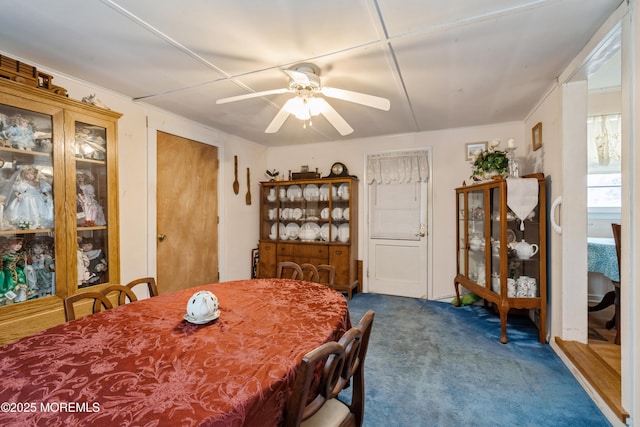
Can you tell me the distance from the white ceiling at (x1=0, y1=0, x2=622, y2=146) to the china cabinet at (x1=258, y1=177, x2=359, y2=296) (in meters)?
1.70

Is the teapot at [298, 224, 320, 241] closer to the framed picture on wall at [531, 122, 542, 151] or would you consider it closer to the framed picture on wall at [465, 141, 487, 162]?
the framed picture on wall at [465, 141, 487, 162]

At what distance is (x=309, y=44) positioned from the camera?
6.02 ft

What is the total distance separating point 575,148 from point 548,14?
1142 millimetres

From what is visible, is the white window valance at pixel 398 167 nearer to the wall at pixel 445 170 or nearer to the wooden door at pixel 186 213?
the wall at pixel 445 170

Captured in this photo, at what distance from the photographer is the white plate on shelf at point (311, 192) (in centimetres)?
441

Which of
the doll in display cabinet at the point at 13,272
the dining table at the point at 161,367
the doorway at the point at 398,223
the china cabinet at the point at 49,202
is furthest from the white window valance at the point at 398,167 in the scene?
the doll in display cabinet at the point at 13,272

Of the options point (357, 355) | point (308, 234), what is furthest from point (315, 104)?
point (308, 234)

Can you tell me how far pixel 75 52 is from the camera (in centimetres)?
194

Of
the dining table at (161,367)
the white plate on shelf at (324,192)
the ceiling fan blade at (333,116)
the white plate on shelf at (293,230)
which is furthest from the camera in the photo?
the white plate on shelf at (293,230)

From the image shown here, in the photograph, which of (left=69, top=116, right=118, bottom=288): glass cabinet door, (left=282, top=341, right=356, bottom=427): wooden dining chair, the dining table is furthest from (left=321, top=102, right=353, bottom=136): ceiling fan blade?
(left=69, top=116, right=118, bottom=288): glass cabinet door

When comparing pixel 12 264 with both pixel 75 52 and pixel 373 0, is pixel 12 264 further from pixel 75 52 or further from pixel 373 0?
pixel 373 0

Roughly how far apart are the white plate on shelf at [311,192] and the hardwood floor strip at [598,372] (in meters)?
3.16

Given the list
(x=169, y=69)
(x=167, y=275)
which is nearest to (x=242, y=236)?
(x=167, y=275)

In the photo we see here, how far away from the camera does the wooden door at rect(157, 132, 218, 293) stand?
3148mm
